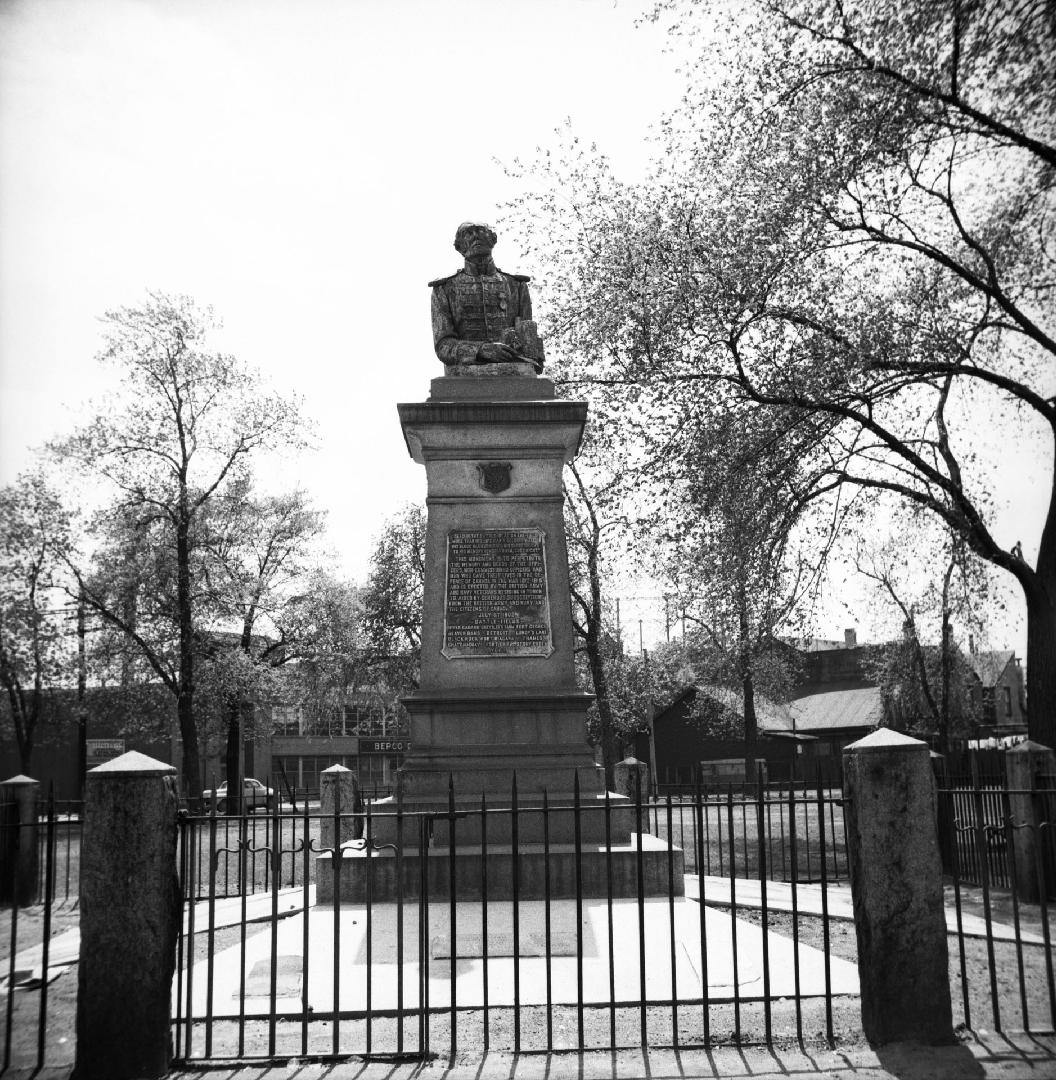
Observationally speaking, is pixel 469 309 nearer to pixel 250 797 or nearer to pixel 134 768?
pixel 134 768

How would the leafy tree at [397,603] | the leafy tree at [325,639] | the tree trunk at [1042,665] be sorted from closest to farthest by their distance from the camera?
the tree trunk at [1042,665]
the leafy tree at [325,639]
the leafy tree at [397,603]

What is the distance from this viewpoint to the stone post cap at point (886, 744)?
6160 millimetres

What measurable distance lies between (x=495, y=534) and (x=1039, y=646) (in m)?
8.59

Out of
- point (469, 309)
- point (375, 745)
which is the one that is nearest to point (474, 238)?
point (469, 309)

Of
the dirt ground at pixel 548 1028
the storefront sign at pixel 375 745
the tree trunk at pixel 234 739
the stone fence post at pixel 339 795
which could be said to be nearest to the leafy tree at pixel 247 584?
the tree trunk at pixel 234 739

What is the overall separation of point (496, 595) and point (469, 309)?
136 inches

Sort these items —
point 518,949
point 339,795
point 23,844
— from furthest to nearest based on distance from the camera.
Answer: point 339,795, point 23,844, point 518,949

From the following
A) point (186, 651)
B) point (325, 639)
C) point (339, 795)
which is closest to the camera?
point (339, 795)

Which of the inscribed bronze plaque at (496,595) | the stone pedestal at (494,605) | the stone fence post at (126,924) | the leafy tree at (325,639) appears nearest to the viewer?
the stone fence post at (126,924)

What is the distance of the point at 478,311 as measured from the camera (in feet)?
41.6

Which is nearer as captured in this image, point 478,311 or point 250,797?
point 478,311

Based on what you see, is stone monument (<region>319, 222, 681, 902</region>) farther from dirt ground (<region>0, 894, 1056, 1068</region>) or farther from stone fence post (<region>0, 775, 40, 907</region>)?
stone fence post (<region>0, 775, 40, 907</region>)

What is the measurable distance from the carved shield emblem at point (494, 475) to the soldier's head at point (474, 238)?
2662 millimetres

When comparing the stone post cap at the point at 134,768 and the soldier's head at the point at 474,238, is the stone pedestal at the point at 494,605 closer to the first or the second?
the soldier's head at the point at 474,238
